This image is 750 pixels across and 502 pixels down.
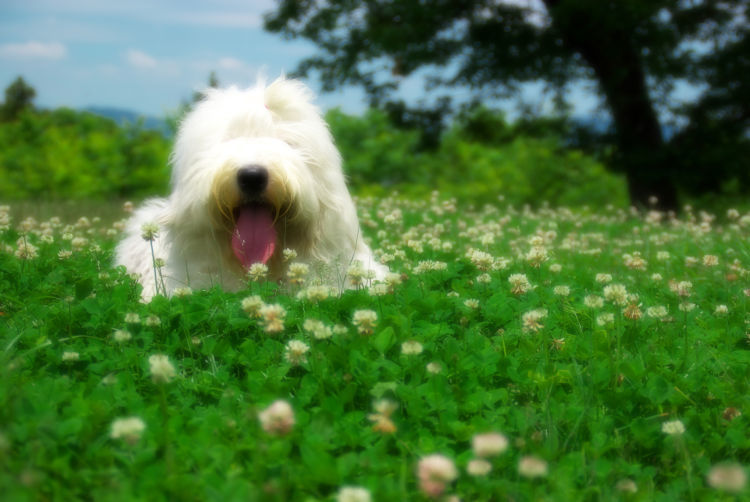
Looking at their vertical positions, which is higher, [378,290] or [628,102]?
[628,102]

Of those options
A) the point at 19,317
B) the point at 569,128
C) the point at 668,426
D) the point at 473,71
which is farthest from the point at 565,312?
the point at 569,128

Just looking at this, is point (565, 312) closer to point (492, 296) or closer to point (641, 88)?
point (492, 296)

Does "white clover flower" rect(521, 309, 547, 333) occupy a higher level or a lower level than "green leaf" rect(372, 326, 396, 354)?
higher

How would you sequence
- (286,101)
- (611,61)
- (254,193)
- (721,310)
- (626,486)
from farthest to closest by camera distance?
(611,61)
(286,101)
(254,193)
(721,310)
(626,486)

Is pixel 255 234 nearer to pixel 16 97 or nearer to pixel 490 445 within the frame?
pixel 490 445

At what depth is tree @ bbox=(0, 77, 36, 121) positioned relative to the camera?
4075cm

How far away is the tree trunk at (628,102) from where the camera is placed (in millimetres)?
12391

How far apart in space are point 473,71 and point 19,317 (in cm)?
1119

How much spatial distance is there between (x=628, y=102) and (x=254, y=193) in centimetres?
1087

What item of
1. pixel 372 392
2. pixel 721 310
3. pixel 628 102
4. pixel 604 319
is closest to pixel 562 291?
pixel 604 319

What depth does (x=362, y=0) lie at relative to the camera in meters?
14.2

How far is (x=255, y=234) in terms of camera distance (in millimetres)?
3891

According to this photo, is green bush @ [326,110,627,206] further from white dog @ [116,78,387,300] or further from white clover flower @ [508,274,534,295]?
white clover flower @ [508,274,534,295]

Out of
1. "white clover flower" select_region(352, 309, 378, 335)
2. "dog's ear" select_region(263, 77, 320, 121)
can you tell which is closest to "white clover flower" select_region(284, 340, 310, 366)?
"white clover flower" select_region(352, 309, 378, 335)
